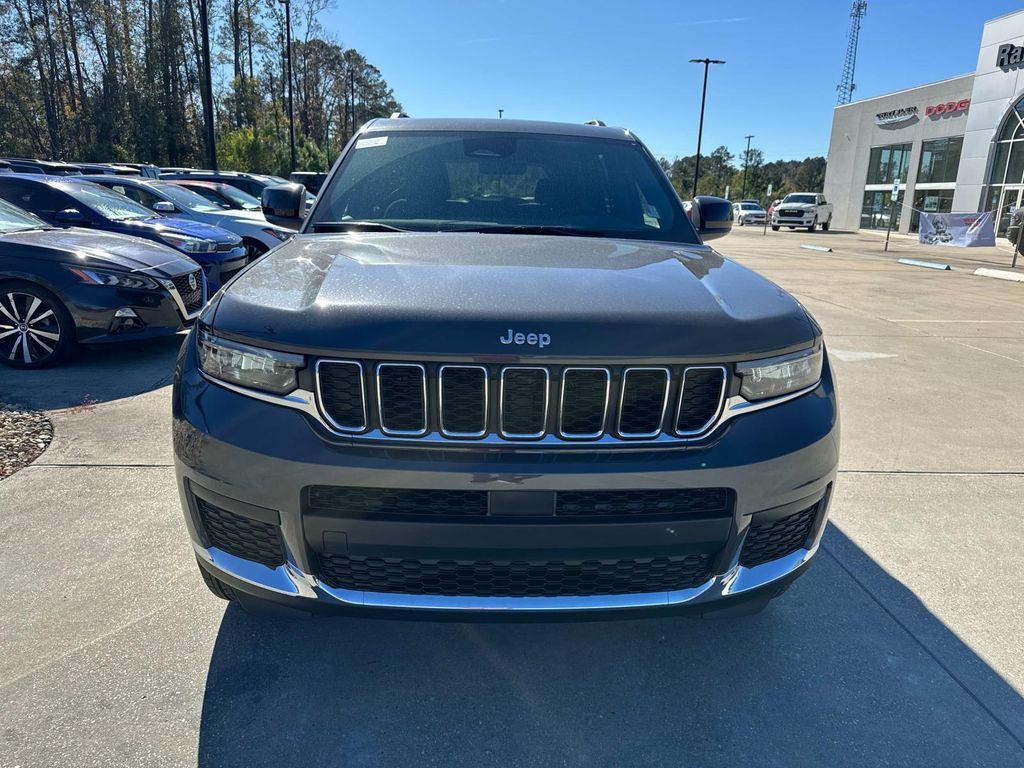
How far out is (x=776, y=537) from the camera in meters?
2.06

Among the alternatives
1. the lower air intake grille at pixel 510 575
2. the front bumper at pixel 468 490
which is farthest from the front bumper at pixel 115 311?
the lower air intake grille at pixel 510 575

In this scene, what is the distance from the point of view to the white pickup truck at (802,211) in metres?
37.6

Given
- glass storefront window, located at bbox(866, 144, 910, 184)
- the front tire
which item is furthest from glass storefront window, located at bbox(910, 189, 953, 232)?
the front tire

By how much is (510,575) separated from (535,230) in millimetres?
1610

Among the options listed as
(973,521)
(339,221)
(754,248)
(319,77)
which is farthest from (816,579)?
(319,77)

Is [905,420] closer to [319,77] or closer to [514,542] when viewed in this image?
[514,542]

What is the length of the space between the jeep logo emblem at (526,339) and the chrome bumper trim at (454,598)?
2.33ft

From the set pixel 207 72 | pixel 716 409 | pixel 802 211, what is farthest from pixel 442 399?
pixel 802 211

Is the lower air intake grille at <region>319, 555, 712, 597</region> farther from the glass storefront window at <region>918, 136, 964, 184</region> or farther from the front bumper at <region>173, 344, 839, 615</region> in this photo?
the glass storefront window at <region>918, 136, 964, 184</region>

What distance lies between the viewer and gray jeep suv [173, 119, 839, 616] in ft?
6.01

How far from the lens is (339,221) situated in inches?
123

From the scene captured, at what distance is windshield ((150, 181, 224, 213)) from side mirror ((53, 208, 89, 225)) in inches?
103

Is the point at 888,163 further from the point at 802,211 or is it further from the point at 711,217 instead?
Answer: the point at 711,217

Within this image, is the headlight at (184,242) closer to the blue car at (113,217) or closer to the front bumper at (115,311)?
the blue car at (113,217)
